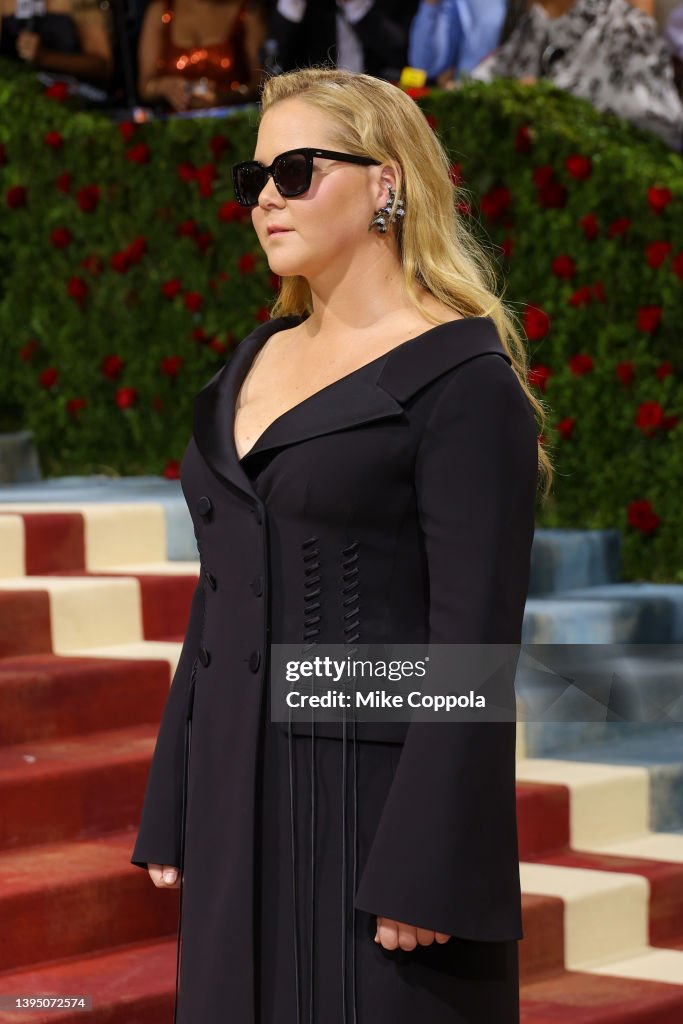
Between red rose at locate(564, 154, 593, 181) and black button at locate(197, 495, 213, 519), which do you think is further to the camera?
red rose at locate(564, 154, 593, 181)

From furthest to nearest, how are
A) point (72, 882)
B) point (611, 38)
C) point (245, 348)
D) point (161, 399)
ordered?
point (161, 399), point (611, 38), point (72, 882), point (245, 348)

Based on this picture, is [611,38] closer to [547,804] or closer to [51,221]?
[51,221]

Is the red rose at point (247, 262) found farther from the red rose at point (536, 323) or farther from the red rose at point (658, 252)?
the red rose at point (658, 252)

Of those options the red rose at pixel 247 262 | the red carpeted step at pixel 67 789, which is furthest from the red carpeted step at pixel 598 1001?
the red rose at pixel 247 262

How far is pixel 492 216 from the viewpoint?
209 inches

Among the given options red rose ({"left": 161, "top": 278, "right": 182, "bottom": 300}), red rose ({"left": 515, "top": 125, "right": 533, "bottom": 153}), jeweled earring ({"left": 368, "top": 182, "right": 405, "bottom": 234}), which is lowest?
red rose ({"left": 161, "top": 278, "right": 182, "bottom": 300})

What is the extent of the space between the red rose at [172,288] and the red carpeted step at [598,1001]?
3.12 meters

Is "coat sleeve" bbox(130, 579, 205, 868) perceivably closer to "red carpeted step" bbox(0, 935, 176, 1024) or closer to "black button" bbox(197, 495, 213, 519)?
"black button" bbox(197, 495, 213, 519)

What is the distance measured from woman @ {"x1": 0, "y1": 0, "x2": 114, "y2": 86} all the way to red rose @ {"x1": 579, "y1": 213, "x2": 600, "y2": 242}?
2.44m

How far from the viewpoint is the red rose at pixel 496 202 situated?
208 inches

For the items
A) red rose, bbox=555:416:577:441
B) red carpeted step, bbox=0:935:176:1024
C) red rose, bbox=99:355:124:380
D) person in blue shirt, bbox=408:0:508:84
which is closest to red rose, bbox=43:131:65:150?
red rose, bbox=99:355:124:380

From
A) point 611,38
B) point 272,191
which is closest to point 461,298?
point 272,191

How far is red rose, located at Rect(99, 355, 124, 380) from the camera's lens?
19.9ft

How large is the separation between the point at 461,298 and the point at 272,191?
0.91 feet
